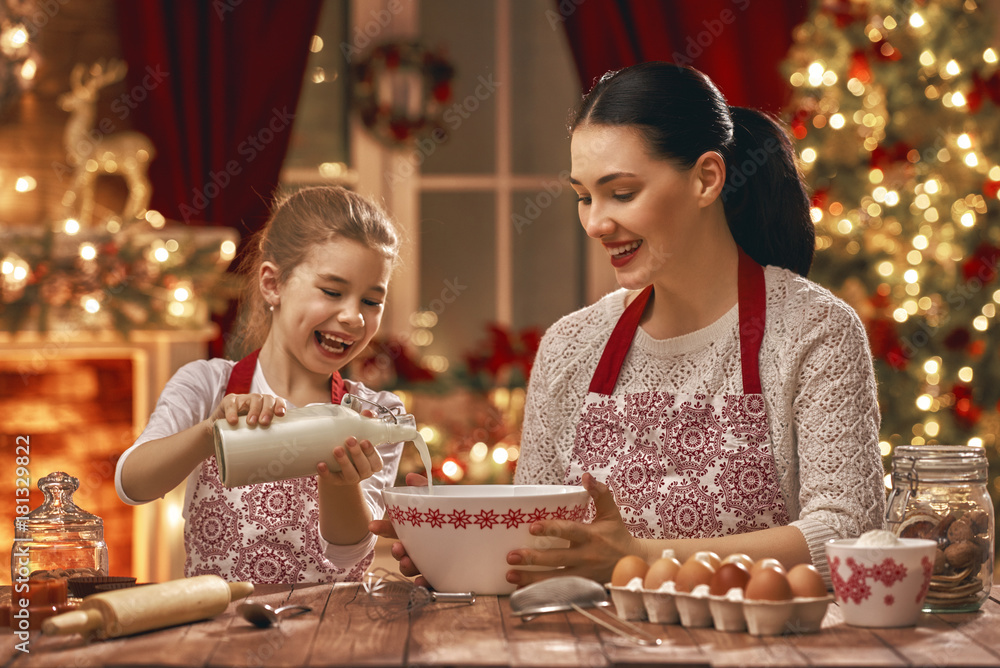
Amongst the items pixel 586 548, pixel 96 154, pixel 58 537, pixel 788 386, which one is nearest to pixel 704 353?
pixel 788 386

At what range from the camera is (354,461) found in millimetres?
1201

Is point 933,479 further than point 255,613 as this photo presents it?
Yes

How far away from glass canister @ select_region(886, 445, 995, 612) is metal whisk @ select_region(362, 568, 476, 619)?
1.64 ft

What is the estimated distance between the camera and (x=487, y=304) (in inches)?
151

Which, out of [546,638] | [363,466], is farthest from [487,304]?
[546,638]

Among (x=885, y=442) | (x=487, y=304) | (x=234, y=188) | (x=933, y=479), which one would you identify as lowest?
(x=885, y=442)

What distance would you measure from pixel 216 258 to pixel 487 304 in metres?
1.10

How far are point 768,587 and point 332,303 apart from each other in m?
0.82

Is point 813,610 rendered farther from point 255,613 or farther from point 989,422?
point 989,422

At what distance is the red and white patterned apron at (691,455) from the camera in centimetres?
145

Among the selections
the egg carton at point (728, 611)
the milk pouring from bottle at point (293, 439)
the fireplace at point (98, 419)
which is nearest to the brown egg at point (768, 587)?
the egg carton at point (728, 611)

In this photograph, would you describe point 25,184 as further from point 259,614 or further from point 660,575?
point 660,575

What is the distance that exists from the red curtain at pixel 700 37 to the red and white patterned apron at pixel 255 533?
2.46 meters

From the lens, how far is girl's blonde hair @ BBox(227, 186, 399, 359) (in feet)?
5.19
